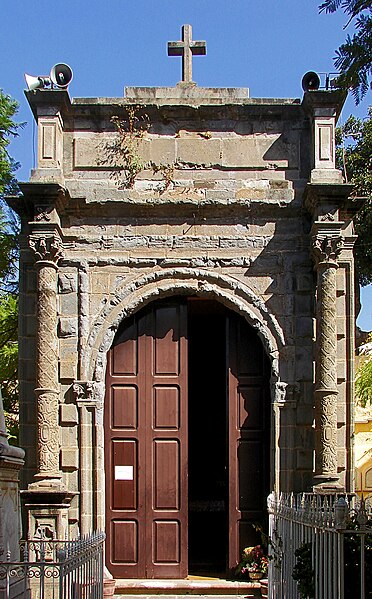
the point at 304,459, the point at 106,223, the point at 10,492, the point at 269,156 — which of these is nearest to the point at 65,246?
the point at 106,223

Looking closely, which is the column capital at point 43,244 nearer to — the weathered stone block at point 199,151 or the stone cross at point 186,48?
the weathered stone block at point 199,151

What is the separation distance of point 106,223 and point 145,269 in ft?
2.41

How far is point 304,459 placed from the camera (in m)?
11.4

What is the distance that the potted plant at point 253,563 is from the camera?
1130 centimetres

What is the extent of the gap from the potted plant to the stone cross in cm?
597

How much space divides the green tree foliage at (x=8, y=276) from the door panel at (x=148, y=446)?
428cm

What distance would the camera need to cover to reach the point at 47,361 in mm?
11203

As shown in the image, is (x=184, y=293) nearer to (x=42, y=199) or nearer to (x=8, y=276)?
(x=42, y=199)

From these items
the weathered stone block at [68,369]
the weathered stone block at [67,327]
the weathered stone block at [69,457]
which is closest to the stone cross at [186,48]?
the weathered stone block at [67,327]

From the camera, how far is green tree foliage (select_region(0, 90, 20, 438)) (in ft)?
52.3

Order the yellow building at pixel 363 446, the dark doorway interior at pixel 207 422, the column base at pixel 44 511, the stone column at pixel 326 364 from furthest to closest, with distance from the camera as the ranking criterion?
the yellow building at pixel 363 446 → the dark doorway interior at pixel 207 422 → the stone column at pixel 326 364 → the column base at pixel 44 511

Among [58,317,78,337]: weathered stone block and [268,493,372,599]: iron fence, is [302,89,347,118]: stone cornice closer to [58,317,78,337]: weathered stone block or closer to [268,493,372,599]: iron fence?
[58,317,78,337]: weathered stone block

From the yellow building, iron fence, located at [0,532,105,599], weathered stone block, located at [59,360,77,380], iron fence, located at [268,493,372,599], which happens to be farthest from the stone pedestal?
the yellow building

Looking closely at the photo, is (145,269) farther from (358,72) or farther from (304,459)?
(358,72)
